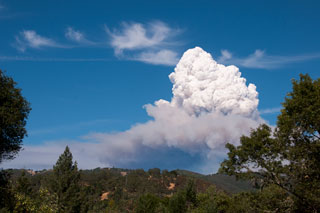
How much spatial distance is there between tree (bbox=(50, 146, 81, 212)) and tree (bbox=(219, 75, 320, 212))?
110ft

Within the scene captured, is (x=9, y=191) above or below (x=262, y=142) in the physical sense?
below

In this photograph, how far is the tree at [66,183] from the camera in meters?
54.4

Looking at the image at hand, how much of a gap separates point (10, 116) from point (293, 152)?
22163mm

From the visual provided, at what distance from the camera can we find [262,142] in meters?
29.0

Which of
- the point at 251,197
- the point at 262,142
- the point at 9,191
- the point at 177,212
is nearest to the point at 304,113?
the point at 262,142

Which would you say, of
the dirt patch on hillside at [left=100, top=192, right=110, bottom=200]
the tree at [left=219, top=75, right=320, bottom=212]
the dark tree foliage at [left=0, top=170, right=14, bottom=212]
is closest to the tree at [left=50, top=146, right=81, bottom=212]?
the dark tree foliage at [left=0, top=170, right=14, bottom=212]

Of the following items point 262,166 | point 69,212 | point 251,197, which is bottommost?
point 69,212

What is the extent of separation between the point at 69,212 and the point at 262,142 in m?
38.5

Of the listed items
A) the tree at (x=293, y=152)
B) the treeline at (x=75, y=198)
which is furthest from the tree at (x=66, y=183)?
the tree at (x=293, y=152)

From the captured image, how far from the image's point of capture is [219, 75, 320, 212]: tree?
24.2 meters

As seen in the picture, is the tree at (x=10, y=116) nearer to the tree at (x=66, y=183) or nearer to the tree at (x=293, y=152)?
the tree at (x=293, y=152)

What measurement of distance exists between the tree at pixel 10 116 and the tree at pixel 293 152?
59.7 feet

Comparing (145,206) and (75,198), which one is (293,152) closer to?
(75,198)

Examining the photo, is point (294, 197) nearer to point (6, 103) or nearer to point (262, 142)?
point (262, 142)
